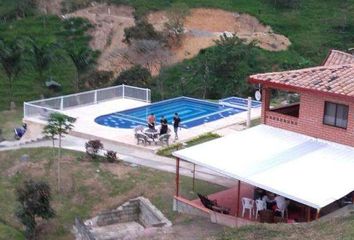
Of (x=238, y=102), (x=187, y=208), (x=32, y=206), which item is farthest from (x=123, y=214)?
(x=238, y=102)

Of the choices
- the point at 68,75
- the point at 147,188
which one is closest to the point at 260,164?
the point at 147,188

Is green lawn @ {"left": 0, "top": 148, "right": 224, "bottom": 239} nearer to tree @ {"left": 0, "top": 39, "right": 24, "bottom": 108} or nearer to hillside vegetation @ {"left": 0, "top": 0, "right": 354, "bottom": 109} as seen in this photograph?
tree @ {"left": 0, "top": 39, "right": 24, "bottom": 108}

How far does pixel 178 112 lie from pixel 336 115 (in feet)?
54.2

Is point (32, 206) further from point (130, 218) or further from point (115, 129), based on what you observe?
point (115, 129)

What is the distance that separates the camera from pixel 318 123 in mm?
20922

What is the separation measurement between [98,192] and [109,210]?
1288 mm

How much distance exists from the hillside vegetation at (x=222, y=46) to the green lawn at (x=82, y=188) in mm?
17949

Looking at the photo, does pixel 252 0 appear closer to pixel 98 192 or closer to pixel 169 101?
pixel 169 101

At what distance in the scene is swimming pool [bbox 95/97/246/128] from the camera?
3294 centimetres

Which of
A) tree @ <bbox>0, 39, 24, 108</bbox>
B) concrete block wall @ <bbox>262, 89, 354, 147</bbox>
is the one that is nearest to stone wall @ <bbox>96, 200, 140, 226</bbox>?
concrete block wall @ <bbox>262, 89, 354, 147</bbox>

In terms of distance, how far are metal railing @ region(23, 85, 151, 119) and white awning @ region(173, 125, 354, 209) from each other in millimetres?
14380

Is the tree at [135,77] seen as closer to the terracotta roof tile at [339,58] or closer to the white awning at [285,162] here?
the terracotta roof tile at [339,58]

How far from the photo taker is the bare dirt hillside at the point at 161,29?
169 ft

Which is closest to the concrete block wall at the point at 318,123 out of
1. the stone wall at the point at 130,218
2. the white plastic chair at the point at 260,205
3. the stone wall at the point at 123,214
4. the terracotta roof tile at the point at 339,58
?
the white plastic chair at the point at 260,205
